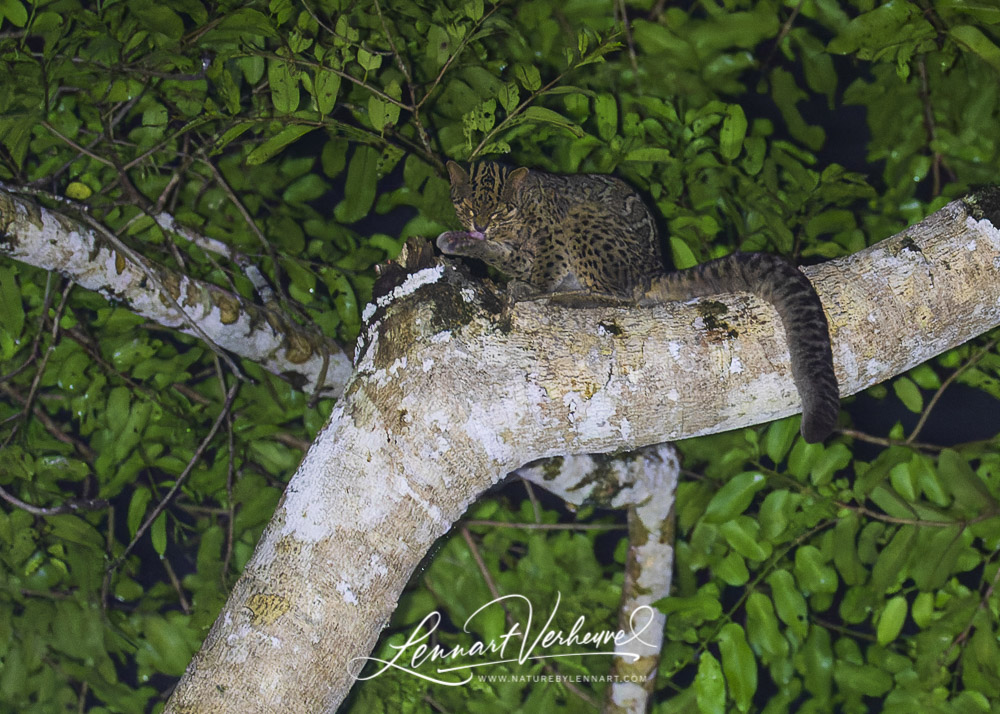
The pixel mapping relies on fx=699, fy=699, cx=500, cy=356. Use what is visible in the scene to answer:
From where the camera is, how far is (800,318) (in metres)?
1.58

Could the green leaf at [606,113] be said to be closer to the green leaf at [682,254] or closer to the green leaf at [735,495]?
the green leaf at [682,254]

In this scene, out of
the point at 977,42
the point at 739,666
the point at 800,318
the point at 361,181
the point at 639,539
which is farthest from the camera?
the point at 639,539

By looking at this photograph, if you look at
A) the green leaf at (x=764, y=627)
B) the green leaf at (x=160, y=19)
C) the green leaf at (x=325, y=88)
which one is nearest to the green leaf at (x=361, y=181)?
the green leaf at (x=325, y=88)

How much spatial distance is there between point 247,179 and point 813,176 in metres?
1.77

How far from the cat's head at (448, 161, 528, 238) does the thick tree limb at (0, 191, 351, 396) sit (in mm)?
639

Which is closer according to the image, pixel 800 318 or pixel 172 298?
pixel 800 318

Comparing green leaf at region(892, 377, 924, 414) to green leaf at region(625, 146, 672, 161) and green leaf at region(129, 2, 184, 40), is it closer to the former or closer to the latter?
green leaf at region(625, 146, 672, 161)

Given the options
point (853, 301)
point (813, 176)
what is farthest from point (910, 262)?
point (813, 176)

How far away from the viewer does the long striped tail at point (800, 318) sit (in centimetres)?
156

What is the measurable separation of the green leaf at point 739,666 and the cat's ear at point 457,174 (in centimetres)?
151

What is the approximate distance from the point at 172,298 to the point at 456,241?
817mm

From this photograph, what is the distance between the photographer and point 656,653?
2.22 meters

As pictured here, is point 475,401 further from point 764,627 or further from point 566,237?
point 764,627

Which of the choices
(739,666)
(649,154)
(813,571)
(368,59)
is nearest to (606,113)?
(649,154)
